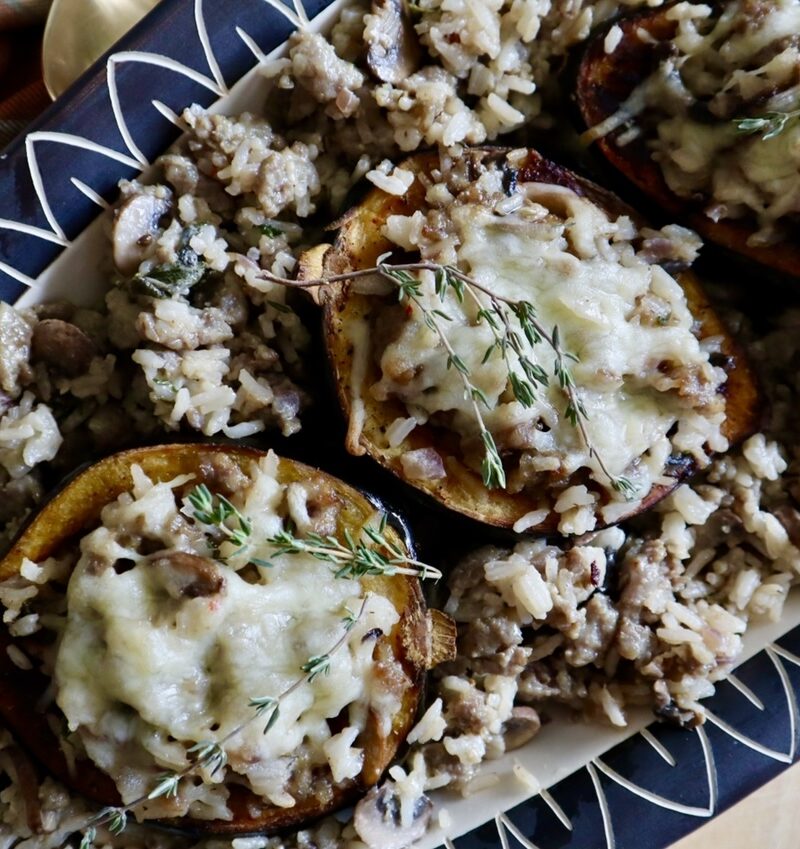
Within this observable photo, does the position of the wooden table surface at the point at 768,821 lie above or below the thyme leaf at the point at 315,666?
below

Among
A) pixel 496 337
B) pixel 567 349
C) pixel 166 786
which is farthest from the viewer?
pixel 567 349

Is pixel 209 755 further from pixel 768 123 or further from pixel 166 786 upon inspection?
pixel 768 123

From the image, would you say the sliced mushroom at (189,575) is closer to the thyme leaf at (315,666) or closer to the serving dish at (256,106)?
the thyme leaf at (315,666)

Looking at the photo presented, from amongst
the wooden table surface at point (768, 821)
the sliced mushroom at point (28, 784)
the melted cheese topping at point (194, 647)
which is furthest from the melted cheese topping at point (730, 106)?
the sliced mushroom at point (28, 784)

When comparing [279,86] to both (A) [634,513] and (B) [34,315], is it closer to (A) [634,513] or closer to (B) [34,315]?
(B) [34,315]

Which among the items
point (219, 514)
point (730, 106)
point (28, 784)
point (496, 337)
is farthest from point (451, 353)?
point (28, 784)

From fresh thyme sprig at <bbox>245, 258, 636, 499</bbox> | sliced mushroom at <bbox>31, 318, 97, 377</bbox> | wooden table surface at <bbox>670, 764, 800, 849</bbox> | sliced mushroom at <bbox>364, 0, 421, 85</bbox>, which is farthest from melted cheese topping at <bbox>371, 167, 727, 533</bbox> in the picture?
wooden table surface at <bbox>670, 764, 800, 849</bbox>

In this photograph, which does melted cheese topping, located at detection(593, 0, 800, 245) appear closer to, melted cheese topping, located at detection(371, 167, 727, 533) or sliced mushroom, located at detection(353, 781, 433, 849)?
melted cheese topping, located at detection(371, 167, 727, 533)
